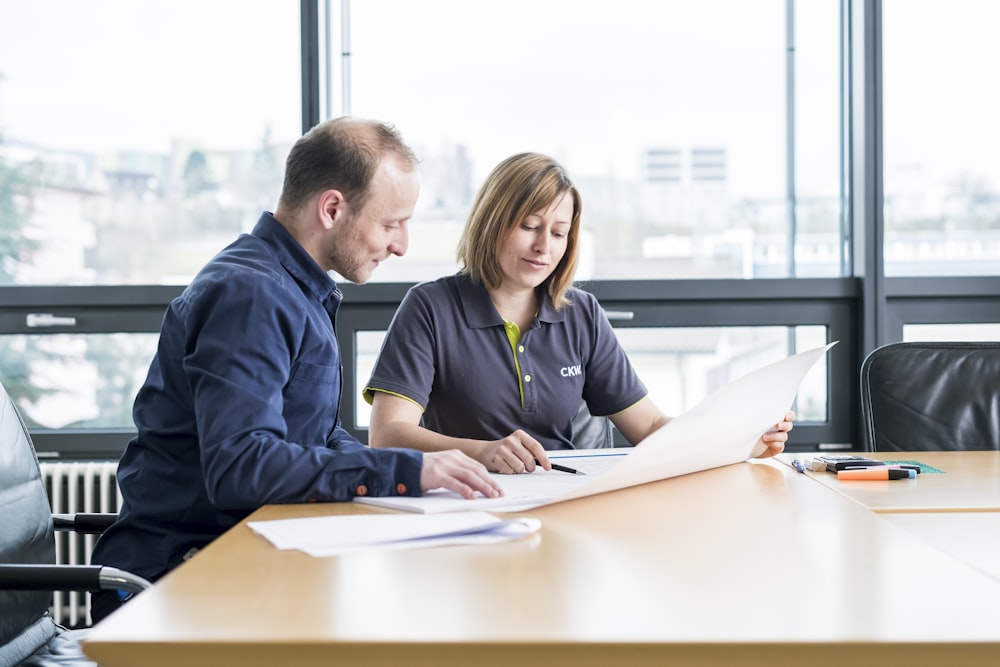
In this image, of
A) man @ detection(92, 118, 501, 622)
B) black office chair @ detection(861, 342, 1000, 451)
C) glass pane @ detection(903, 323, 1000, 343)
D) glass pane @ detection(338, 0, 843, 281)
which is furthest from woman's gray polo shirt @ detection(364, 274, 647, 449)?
glass pane @ detection(903, 323, 1000, 343)

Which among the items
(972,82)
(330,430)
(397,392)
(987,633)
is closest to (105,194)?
(397,392)

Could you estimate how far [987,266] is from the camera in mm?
2914

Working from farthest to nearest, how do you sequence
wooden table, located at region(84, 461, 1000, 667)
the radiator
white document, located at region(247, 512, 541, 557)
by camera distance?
the radiator
white document, located at region(247, 512, 541, 557)
wooden table, located at region(84, 461, 1000, 667)

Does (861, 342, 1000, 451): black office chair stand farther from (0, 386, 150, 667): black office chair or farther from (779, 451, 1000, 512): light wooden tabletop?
(0, 386, 150, 667): black office chair

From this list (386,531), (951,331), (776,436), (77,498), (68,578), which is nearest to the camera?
(386,531)

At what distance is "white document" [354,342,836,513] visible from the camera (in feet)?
3.91

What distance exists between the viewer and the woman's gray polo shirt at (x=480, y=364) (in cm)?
196

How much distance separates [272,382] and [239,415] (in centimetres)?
7

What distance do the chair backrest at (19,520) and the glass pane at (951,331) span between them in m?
2.35

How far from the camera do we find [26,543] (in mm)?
1419

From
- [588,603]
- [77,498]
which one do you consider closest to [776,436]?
[588,603]

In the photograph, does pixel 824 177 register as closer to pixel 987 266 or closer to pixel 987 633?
pixel 987 266

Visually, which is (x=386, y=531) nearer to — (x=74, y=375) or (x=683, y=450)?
(x=683, y=450)

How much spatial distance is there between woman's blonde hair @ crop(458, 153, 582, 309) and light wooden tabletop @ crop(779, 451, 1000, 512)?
1.99 feet
